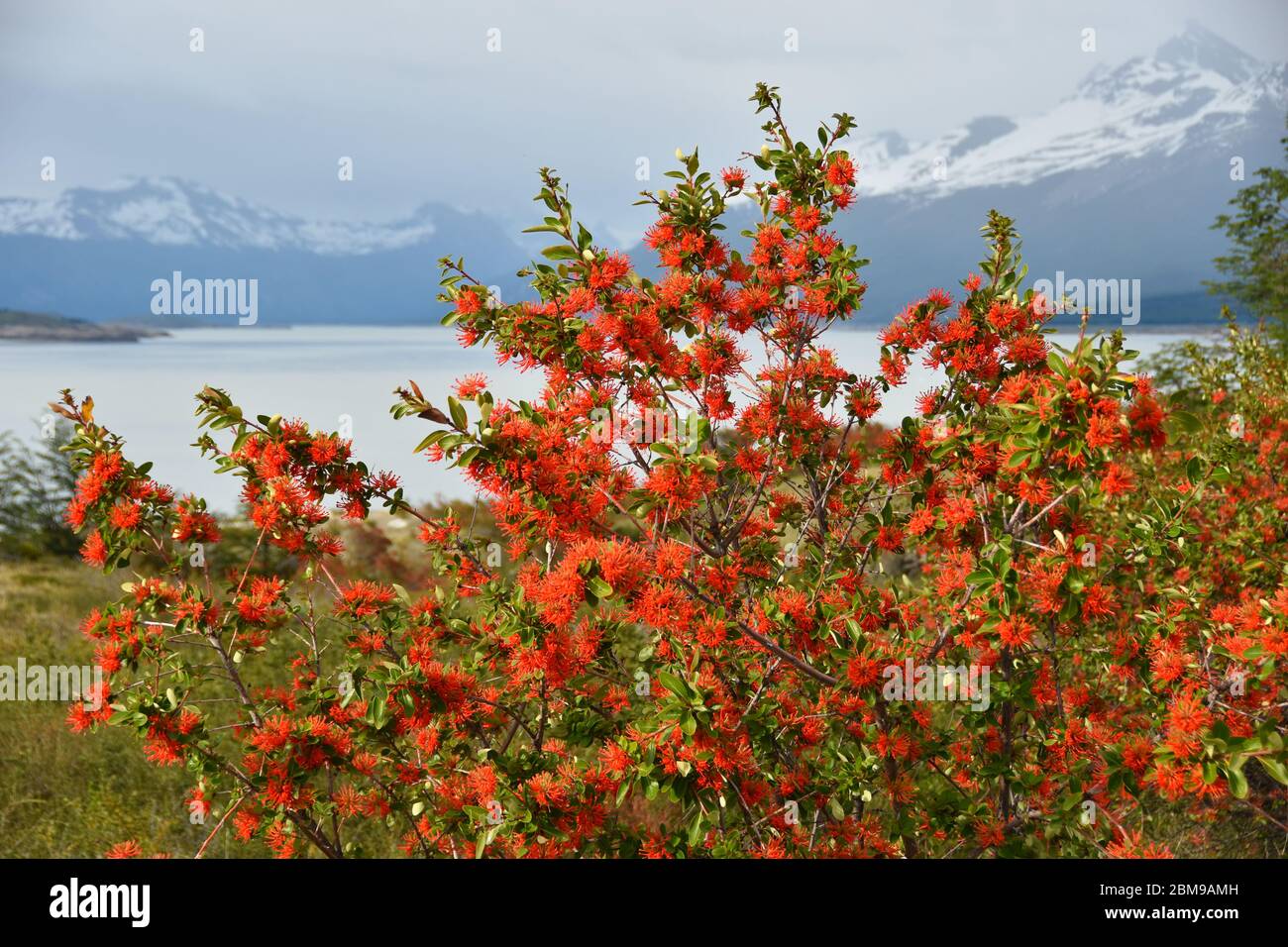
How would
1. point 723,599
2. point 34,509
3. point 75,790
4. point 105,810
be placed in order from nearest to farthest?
point 723,599 → point 105,810 → point 75,790 → point 34,509

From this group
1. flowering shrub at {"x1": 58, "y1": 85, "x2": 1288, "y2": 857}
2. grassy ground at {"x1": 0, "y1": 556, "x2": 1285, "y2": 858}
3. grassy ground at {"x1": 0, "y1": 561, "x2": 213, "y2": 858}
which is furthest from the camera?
grassy ground at {"x1": 0, "y1": 561, "x2": 213, "y2": 858}

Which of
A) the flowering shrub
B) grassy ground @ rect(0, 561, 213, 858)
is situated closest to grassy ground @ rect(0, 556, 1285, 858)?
grassy ground @ rect(0, 561, 213, 858)

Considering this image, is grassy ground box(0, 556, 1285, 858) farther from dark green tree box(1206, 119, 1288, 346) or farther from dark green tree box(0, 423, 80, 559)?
dark green tree box(1206, 119, 1288, 346)

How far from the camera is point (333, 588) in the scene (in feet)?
10.5

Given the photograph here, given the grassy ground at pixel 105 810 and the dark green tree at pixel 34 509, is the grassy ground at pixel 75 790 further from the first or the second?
the dark green tree at pixel 34 509

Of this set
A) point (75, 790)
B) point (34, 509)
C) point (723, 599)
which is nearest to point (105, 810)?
point (75, 790)

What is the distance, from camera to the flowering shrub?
8.23 ft

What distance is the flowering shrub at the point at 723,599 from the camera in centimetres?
251

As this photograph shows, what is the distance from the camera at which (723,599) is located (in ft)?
9.98

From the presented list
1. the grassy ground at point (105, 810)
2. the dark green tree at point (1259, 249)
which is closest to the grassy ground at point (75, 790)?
the grassy ground at point (105, 810)

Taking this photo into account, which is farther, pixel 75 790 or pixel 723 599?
pixel 75 790

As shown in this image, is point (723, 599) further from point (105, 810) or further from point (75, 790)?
point (75, 790)
